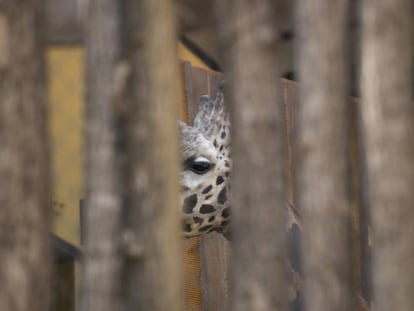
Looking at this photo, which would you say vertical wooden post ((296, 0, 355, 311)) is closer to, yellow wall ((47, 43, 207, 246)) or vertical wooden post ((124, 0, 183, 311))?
vertical wooden post ((124, 0, 183, 311))

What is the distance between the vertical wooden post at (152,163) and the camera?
2.96 metres

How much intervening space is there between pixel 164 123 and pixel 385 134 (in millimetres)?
637

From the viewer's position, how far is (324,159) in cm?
311

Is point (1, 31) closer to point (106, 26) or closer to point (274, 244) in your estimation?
point (106, 26)

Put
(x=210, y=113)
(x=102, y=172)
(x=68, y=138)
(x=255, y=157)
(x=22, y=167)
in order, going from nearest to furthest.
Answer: (x=22, y=167) < (x=102, y=172) < (x=255, y=157) < (x=210, y=113) < (x=68, y=138)

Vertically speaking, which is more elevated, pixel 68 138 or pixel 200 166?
pixel 68 138

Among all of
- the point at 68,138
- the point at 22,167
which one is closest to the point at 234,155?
the point at 22,167

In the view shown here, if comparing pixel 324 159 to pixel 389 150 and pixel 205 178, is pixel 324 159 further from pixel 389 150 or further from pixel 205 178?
pixel 205 178

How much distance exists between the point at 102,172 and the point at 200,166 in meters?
2.44

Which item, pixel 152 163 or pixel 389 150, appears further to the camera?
pixel 389 150

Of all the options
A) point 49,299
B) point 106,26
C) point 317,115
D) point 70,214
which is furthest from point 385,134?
point 70,214

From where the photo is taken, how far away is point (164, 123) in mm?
3008

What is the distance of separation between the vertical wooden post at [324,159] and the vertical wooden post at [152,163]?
14.9 inches

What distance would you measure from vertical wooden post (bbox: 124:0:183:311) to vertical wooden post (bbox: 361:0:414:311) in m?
0.57
